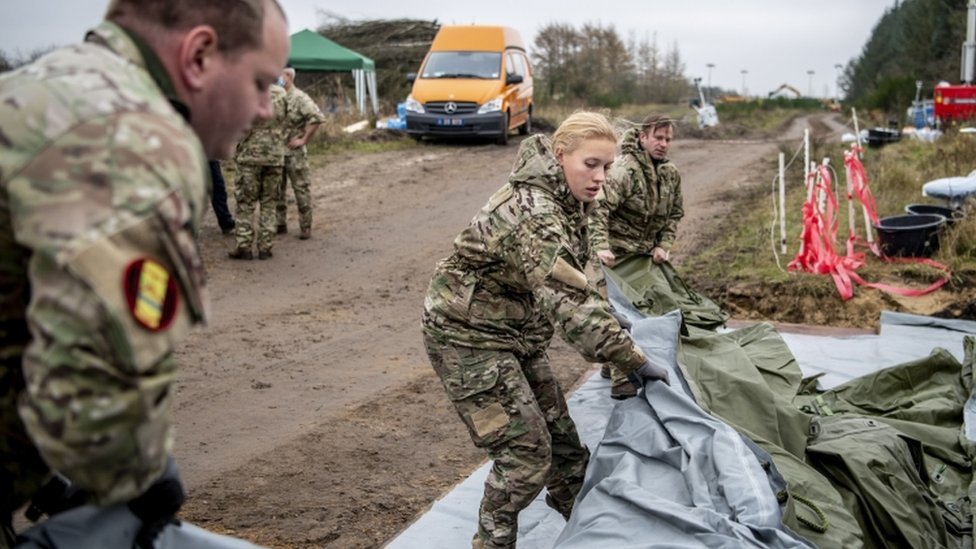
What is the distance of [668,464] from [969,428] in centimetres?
219

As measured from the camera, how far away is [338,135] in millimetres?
18156

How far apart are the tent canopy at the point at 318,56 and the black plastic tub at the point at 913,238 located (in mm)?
13933

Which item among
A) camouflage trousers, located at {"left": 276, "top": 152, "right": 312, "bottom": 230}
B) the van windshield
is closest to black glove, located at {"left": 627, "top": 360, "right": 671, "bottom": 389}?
camouflage trousers, located at {"left": 276, "top": 152, "right": 312, "bottom": 230}

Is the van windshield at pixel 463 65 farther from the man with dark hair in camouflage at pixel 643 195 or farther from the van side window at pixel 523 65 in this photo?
the man with dark hair in camouflage at pixel 643 195

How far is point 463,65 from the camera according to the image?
18.1 meters

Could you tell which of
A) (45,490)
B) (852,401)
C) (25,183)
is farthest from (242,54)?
(852,401)

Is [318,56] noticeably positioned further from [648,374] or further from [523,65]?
[648,374]

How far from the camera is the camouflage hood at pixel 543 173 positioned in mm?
3436

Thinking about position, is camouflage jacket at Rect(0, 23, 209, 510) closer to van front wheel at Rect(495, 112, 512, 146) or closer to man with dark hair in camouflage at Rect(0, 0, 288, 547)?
man with dark hair in camouflage at Rect(0, 0, 288, 547)

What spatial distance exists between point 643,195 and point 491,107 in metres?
11.4

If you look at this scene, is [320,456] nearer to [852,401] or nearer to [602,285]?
[602,285]

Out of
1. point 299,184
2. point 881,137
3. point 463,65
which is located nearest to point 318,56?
point 463,65

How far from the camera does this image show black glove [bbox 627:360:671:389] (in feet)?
12.2

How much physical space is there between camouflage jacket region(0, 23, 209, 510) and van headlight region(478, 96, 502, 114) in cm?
1654
